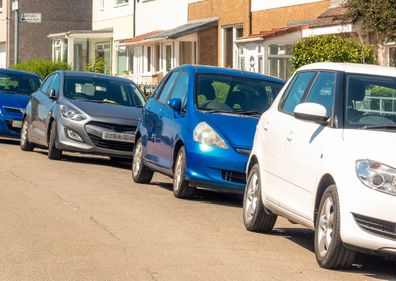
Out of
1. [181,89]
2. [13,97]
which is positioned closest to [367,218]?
[181,89]

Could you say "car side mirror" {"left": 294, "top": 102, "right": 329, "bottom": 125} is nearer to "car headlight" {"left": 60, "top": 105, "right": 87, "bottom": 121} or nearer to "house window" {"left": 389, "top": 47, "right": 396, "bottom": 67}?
"car headlight" {"left": 60, "top": 105, "right": 87, "bottom": 121}

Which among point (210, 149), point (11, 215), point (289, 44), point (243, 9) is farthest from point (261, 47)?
point (11, 215)

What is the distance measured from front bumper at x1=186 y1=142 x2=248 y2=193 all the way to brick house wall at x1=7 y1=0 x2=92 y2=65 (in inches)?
1890

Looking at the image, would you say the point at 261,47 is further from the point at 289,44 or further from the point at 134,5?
the point at 134,5

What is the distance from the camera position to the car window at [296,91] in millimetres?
10500

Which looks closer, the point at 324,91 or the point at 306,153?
the point at 306,153

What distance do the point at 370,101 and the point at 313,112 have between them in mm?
689

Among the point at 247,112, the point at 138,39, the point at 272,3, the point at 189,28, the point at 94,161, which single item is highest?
the point at 272,3

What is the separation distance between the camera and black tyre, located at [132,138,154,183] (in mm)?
16016

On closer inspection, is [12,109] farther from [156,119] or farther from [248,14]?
[248,14]

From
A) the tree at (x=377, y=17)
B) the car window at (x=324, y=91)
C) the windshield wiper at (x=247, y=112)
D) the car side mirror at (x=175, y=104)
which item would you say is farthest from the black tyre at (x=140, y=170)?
the tree at (x=377, y=17)

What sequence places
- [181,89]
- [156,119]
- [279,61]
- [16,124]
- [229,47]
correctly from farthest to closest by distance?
[229,47] → [279,61] → [16,124] → [156,119] → [181,89]

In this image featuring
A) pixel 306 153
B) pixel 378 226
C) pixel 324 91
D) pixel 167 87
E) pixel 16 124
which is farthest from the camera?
pixel 16 124

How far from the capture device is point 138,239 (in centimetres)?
1037
